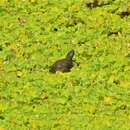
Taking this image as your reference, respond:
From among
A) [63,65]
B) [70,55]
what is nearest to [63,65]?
[63,65]

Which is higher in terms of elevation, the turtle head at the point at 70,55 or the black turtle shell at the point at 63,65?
the turtle head at the point at 70,55

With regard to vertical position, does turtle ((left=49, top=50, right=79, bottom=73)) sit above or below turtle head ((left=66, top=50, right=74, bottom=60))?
below

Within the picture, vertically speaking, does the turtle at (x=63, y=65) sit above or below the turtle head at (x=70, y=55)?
below

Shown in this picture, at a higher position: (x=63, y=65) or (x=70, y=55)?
(x=70, y=55)

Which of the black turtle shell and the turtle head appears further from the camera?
the turtle head

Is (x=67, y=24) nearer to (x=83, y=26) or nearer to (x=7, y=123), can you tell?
(x=83, y=26)

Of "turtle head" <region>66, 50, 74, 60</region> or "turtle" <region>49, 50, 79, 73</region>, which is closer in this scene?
"turtle" <region>49, 50, 79, 73</region>

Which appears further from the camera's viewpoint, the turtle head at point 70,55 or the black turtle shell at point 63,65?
the turtle head at point 70,55

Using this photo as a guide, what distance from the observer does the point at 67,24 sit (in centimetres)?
1336

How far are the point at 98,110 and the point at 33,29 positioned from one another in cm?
395

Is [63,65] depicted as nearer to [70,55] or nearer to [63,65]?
[63,65]

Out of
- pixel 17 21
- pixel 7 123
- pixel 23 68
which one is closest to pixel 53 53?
pixel 23 68

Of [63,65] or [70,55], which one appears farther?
[70,55]

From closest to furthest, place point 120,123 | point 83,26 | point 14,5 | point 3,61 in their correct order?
point 120,123 < point 3,61 < point 83,26 < point 14,5
